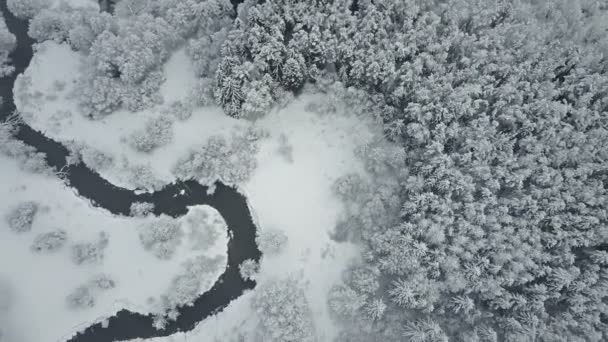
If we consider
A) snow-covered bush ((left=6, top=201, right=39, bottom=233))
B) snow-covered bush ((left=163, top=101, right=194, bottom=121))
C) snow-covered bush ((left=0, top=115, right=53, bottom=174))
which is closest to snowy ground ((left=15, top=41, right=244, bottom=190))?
snow-covered bush ((left=163, top=101, right=194, bottom=121))

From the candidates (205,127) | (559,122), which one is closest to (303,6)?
(205,127)

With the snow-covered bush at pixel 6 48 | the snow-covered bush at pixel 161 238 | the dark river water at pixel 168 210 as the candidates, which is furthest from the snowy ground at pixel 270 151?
the snow-covered bush at pixel 161 238

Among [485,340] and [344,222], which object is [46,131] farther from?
[485,340]

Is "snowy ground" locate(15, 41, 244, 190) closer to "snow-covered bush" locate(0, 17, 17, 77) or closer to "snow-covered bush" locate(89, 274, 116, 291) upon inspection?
"snow-covered bush" locate(0, 17, 17, 77)

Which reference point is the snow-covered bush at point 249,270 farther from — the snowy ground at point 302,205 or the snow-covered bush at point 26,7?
the snow-covered bush at point 26,7

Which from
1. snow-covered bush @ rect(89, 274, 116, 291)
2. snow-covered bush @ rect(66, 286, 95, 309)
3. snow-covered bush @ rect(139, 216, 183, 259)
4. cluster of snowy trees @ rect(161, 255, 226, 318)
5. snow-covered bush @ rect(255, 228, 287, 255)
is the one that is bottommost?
snow-covered bush @ rect(66, 286, 95, 309)

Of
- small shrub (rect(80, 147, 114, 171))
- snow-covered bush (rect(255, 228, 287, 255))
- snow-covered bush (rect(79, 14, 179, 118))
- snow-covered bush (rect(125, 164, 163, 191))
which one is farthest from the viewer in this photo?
snow-covered bush (rect(79, 14, 179, 118))

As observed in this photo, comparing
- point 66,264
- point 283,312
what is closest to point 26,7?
point 66,264
